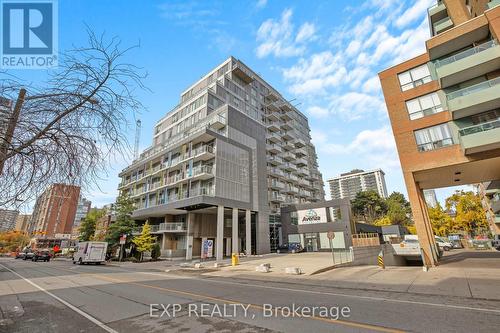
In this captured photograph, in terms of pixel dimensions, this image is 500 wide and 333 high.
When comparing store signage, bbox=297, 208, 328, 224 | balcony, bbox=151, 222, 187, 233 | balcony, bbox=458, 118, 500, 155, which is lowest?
balcony, bbox=151, 222, 187, 233

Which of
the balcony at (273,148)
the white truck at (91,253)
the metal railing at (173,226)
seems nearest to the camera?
the white truck at (91,253)

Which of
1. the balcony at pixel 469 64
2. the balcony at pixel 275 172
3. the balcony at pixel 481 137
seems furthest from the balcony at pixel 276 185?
the balcony at pixel 481 137

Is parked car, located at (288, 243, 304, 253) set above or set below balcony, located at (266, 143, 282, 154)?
below

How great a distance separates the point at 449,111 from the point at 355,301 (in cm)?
1904

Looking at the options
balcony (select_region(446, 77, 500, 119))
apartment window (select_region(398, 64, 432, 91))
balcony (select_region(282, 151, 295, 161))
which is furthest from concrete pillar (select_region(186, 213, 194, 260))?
balcony (select_region(282, 151, 295, 161))

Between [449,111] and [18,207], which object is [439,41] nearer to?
[449,111]

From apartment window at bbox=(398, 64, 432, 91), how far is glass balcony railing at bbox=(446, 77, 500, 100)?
3095 mm

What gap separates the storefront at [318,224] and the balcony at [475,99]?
81.7 feet

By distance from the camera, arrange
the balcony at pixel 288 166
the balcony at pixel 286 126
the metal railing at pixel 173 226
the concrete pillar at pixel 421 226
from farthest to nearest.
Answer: the balcony at pixel 286 126 < the balcony at pixel 288 166 < the metal railing at pixel 173 226 < the concrete pillar at pixel 421 226

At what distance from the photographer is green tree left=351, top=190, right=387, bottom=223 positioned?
7700 cm

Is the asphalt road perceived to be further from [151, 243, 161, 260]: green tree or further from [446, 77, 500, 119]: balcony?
[151, 243, 161, 260]: green tree

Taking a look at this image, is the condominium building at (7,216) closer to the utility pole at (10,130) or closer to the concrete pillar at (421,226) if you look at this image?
the utility pole at (10,130)

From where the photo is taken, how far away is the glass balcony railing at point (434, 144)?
19322 millimetres

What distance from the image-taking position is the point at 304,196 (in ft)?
216
